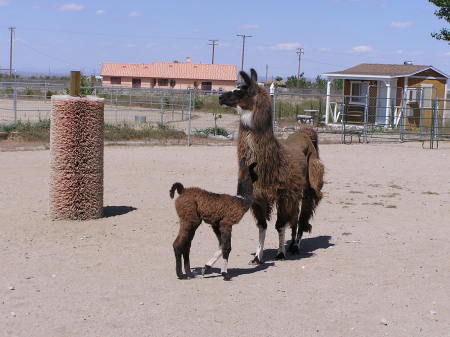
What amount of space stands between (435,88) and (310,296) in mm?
28164

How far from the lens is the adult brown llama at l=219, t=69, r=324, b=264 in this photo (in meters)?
7.18

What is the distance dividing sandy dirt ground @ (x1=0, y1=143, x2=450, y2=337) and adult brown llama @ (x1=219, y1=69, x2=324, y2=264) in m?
0.53

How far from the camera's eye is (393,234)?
9.33 m

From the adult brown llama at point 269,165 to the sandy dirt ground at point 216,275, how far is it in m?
0.53

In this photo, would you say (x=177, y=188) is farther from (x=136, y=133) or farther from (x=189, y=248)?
(x=136, y=133)

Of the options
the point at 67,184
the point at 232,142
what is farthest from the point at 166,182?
the point at 232,142

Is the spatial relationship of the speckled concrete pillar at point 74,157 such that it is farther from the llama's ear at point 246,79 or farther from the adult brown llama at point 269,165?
the llama's ear at point 246,79

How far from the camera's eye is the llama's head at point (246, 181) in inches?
274

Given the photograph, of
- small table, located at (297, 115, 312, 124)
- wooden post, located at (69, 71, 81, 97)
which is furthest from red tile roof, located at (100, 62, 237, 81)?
wooden post, located at (69, 71, 81, 97)

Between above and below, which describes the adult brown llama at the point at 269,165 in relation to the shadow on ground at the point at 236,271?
above

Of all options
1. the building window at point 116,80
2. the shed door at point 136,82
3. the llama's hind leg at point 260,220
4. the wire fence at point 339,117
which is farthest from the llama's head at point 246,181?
the building window at point 116,80

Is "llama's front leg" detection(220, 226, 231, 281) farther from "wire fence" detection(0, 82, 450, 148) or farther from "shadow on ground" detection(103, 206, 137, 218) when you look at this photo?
"wire fence" detection(0, 82, 450, 148)

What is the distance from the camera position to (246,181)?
276 inches

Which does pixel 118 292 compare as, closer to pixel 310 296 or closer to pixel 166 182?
pixel 310 296
